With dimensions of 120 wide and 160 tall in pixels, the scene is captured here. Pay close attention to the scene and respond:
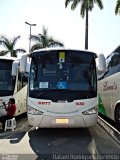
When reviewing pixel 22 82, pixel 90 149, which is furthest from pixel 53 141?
pixel 22 82

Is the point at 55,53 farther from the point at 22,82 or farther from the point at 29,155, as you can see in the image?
the point at 22,82

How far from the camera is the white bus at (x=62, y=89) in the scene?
1070 cm

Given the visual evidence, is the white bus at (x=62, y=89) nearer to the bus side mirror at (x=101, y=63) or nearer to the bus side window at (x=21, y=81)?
the bus side mirror at (x=101, y=63)

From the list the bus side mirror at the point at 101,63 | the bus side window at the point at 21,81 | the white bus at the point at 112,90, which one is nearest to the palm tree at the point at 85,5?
the bus side window at the point at 21,81

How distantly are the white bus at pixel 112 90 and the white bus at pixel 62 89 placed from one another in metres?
1.44

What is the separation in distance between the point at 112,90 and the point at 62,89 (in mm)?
2997

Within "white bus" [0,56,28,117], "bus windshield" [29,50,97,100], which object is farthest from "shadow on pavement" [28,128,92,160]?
"white bus" [0,56,28,117]

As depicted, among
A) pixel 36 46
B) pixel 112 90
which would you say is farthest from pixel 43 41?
pixel 112 90

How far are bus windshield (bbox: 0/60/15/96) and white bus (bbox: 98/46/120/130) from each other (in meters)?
4.20

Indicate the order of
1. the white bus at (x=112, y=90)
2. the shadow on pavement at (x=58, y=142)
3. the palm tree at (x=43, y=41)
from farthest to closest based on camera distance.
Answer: the palm tree at (x=43, y=41) → the white bus at (x=112, y=90) → the shadow on pavement at (x=58, y=142)

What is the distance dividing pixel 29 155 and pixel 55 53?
164 inches

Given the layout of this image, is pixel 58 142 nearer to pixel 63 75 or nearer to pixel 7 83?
pixel 63 75

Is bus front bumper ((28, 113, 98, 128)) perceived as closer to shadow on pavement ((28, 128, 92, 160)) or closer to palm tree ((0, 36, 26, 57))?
shadow on pavement ((28, 128, 92, 160))

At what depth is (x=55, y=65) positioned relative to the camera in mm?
11234
